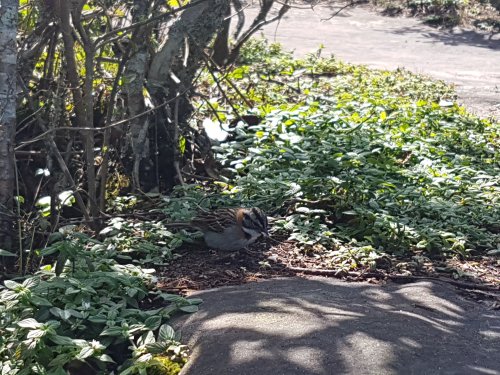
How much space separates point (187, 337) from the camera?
464 centimetres

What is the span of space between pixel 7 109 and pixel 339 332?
2844mm

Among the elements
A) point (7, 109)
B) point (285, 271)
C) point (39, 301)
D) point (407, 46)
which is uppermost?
point (7, 109)

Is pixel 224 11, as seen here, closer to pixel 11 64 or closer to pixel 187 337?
pixel 11 64

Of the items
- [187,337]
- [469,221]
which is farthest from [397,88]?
[187,337]

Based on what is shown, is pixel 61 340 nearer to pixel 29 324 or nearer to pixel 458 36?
pixel 29 324

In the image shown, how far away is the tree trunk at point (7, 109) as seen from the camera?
19.1ft

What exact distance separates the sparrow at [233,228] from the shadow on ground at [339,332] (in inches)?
27.0

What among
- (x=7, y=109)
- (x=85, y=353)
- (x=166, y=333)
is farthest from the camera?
(x=7, y=109)

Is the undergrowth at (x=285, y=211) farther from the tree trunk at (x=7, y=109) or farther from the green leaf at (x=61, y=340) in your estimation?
the tree trunk at (x=7, y=109)

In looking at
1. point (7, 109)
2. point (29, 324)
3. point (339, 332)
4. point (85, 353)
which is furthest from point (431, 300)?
point (7, 109)

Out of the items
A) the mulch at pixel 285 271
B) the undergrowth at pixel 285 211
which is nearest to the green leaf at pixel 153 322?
the undergrowth at pixel 285 211

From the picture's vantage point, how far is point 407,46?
17.2 metres

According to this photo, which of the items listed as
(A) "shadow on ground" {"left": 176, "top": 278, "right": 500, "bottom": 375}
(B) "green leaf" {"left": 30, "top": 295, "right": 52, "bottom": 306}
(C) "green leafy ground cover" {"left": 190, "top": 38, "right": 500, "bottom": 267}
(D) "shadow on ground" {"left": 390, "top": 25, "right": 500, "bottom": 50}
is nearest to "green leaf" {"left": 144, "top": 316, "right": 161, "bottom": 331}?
(A) "shadow on ground" {"left": 176, "top": 278, "right": 500, "bottom": 375}

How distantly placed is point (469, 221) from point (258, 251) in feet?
5.83
